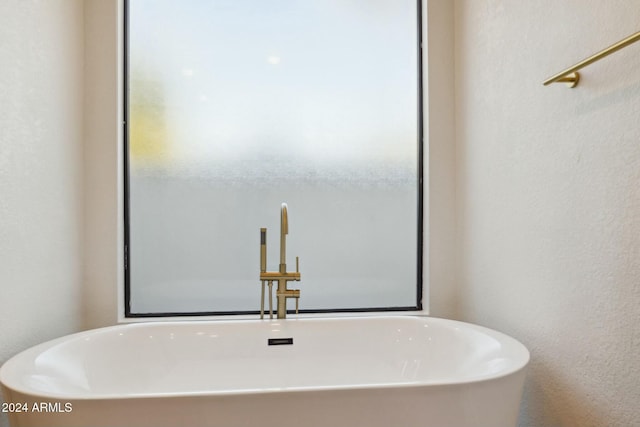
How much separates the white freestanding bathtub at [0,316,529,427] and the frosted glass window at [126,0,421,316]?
1.18ft

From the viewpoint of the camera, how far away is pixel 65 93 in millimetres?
1756

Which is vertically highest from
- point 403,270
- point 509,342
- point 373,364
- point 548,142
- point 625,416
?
point 548,142

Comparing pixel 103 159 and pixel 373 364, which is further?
pixel 103 159

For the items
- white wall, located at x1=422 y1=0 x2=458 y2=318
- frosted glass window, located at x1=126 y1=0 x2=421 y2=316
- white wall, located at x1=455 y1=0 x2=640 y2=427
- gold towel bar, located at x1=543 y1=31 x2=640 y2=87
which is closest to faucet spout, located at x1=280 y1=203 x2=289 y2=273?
frosted glass window, located at x1=126 y1=0 x2=421 y2=316

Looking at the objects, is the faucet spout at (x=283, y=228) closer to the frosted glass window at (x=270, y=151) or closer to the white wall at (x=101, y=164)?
the frosted glass window at (x=270, y=151)

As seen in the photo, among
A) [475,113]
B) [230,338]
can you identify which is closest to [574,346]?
[475,113]

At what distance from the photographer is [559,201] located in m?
1.34

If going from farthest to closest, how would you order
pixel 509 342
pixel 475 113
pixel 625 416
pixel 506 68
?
pixel 475 113 < pixel 506 68 < pixel 509 342 < pixel 625 416

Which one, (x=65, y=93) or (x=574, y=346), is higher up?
(x=65, y=93)

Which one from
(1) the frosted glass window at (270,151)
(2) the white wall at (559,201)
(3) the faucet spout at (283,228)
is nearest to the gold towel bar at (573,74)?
(2) the white wall at (559,201)

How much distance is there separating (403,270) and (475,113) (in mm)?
874

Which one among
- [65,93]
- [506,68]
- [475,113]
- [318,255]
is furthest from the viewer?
[318,255]

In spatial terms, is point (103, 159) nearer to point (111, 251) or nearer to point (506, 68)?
point (111, 251)

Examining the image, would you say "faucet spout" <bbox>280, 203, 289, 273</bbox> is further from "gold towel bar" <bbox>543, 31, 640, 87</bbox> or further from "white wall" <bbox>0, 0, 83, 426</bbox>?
"gold towel bar" <bbox>543, 31, 640, 87</bbox>
